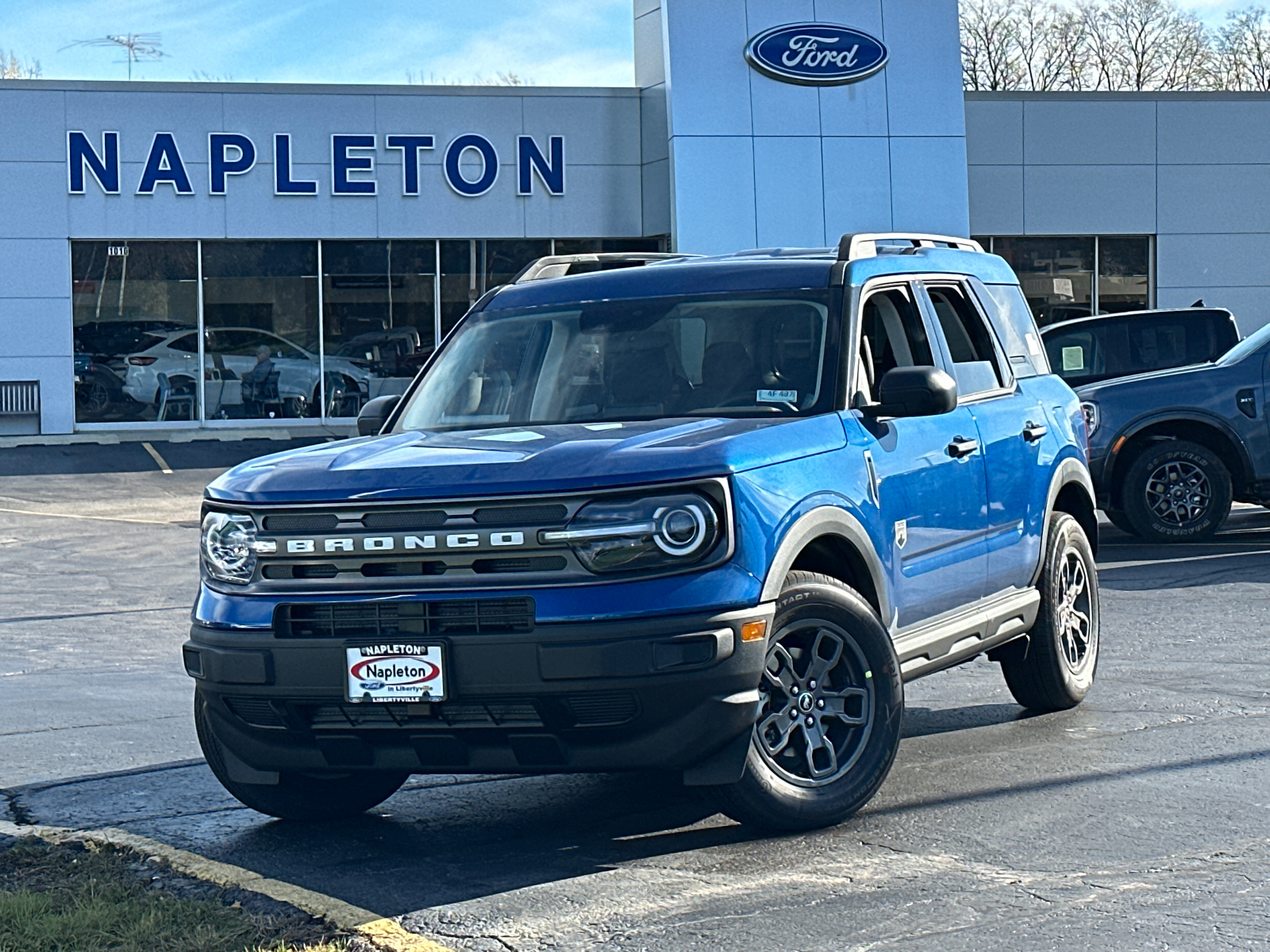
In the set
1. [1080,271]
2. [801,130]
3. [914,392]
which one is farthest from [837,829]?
[1080,271]

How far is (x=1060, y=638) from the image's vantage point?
746 cm

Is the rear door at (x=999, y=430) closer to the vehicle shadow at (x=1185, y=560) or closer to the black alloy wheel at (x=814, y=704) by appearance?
Result: the black alloy wheel at (x=814, y=704)

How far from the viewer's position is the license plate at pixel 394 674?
4.96m

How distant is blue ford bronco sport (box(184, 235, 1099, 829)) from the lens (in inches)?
195

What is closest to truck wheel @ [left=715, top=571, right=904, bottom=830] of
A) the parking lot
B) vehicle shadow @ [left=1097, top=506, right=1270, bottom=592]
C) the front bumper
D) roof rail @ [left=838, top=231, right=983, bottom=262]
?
the parking lot

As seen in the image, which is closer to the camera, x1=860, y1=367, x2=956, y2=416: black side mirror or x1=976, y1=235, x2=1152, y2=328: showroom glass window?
x1=860, y1=367, x2=956, y2=416: black side mirror

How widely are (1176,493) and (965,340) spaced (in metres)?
7.19

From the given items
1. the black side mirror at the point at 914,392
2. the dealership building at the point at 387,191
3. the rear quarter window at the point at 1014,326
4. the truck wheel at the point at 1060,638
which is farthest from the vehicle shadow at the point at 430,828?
the dealership building at the point at 387,191

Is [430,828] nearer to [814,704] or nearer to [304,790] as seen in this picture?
[304,790]

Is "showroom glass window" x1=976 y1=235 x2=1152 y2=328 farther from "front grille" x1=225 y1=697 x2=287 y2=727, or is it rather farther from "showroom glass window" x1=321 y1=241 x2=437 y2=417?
"front grille" x1=225 y1=697 x2=287 y2=727

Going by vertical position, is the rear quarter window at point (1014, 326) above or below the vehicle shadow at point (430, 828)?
above

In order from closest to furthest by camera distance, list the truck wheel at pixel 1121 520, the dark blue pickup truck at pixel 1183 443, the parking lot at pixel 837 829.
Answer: the parking lot at pixel 837 829 < the dark blue pickup truck at pixel 1183 443 < the truck wheel at pixel 1121 520

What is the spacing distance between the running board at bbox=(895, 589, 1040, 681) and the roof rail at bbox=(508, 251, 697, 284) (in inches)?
73.1

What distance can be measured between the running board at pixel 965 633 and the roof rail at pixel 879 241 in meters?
1.41
